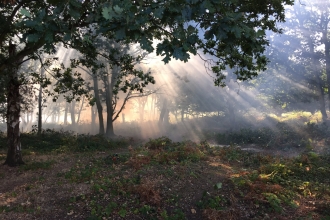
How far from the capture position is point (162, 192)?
21.4ft

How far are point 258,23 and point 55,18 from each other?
631 cm

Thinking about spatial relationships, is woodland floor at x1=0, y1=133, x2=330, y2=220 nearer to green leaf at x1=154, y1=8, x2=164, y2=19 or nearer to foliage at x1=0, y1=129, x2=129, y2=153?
green leaf at x1=154, y1=8, x2=164, y2=19

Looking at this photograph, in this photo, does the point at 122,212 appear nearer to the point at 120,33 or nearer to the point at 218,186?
the point at 218,186

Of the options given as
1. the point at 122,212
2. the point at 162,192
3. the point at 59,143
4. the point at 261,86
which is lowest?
the point at 122,212

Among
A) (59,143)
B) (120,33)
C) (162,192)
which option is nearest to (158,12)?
(120,33)

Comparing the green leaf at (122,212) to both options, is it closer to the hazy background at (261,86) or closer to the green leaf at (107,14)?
the green leaf at (107,14)

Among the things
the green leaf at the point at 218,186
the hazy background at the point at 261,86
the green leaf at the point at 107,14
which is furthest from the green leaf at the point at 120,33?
the hazy background at the point at 261,86

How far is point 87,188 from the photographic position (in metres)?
6.94

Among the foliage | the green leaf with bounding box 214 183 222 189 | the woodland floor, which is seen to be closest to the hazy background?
the foliage

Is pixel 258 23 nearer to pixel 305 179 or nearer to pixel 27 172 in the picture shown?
pixel 305 179

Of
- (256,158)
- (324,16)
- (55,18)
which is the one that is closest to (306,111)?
(324,16)

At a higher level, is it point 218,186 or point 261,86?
point 261,86

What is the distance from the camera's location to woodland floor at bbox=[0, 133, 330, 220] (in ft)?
18.8

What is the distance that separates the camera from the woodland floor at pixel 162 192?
226 inches
